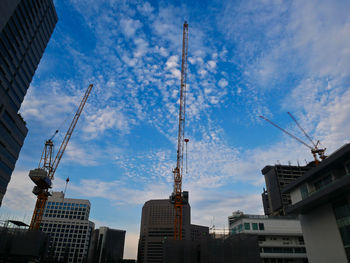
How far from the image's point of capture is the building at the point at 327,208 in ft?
109

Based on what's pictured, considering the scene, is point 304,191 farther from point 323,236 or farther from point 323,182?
point 323,236

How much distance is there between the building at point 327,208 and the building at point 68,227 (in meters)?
167

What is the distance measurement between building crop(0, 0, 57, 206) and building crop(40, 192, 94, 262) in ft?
401

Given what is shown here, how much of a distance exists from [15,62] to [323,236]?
278 ft

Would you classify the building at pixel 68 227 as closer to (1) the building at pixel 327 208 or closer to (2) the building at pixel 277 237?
(2) the building at pixel 277 237

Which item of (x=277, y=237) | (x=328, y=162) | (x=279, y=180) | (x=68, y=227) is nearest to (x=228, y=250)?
(x=328, y=162)

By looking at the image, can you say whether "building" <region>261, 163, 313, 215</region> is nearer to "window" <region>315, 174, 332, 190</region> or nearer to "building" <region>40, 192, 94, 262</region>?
"window" <region>315, 174, 332, 190</region>

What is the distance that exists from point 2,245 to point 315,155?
13046cm

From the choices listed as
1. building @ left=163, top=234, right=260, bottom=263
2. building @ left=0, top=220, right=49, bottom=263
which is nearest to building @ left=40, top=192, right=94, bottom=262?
building @ left=0, top=220, right=49, bottom=263

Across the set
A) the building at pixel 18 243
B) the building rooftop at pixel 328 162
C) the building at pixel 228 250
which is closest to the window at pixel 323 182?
the building rooftop at pixel 328 162

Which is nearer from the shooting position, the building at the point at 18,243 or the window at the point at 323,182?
the window at the point at 323,182

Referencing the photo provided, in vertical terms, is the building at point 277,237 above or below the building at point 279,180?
below

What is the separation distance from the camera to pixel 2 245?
71.8m

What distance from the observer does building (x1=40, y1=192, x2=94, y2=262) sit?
173125mm
